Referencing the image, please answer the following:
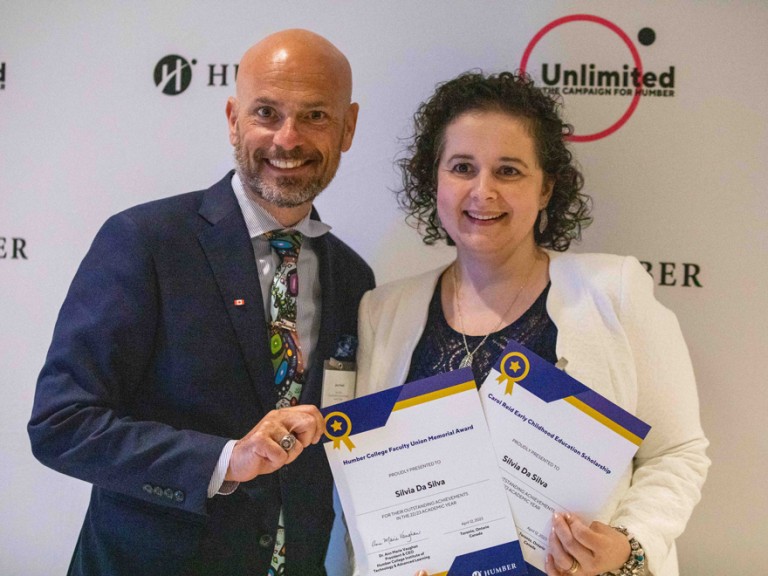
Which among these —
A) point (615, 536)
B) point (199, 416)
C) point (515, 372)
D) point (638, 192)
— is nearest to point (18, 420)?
point (199, 416)

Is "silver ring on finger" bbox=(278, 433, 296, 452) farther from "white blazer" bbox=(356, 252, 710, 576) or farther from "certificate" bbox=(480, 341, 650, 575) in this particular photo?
"white blazer" bbox=(356, 252, 710, 576)

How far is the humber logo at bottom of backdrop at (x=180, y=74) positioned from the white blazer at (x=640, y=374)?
1.40 m

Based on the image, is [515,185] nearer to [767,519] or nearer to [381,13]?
[381,13]

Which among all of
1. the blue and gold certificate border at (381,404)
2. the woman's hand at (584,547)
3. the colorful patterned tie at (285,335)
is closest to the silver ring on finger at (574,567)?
the woman's hand at (584,547)

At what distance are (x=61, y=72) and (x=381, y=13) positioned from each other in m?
1.14

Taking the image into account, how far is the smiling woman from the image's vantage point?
1816 millimetres

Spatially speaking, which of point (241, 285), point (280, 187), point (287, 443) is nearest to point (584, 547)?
point (287, 443)

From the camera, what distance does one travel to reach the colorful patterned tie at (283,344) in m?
2.01

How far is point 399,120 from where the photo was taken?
260 cm

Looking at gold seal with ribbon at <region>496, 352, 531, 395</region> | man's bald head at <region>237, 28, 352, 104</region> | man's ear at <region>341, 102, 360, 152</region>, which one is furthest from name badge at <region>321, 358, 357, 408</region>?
man's bald head at <region>237, 28, 352, 104</region>

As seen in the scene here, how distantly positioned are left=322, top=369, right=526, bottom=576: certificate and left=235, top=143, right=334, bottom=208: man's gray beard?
63cm

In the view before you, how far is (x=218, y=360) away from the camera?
6.39 feet

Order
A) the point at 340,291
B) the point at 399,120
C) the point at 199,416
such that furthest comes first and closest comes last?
the point at 399,120
the point at 340,291
the point at 199,416
